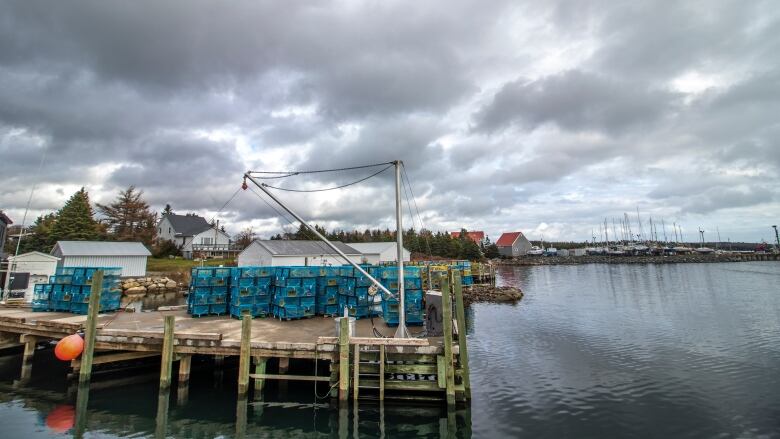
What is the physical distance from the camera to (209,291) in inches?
689

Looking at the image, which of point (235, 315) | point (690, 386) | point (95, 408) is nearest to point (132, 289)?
point (235, 315)

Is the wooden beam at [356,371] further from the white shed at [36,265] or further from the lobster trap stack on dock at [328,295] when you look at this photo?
the white shed at [36,265]

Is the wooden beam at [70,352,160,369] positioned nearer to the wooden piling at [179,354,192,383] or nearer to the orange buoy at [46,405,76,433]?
the wooden piling at [179,354,192,383]

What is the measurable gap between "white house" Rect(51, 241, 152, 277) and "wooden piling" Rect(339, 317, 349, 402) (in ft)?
123

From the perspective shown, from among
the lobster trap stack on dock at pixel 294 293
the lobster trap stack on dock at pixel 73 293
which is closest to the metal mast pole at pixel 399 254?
the lobster trap stack on dock at pixel 294 293

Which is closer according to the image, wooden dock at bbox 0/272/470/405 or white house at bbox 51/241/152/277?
wooden dock at bbox 0/272/470/405

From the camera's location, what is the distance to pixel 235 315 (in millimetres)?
17031

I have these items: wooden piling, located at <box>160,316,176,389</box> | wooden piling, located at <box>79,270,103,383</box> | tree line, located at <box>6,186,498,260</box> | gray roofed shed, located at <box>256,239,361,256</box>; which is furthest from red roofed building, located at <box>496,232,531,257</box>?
wooden piling, located at <box>79,270,103,383</box>

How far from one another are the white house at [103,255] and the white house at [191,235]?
2196 cm

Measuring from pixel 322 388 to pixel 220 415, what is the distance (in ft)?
11.2

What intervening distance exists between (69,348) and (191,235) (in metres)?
65.7

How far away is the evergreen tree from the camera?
62.2 meters

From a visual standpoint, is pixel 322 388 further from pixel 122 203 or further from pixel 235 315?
pixel 122 203

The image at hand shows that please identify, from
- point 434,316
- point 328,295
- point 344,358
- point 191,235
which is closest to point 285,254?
point 328,295
